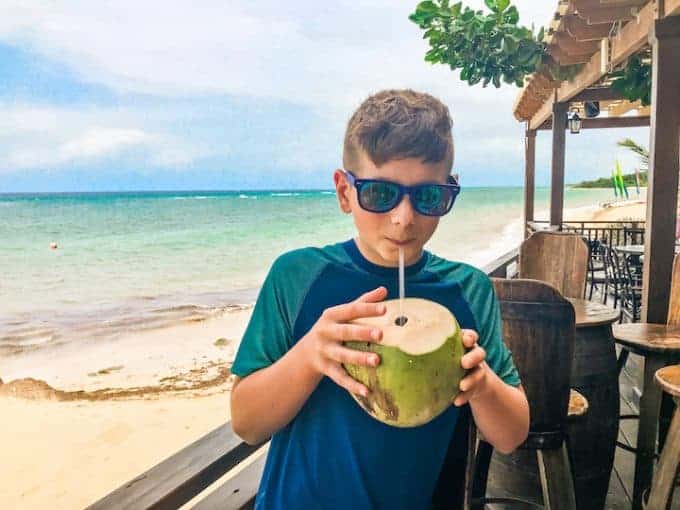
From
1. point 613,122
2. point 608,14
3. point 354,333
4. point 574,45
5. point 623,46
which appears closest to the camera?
point 354,333

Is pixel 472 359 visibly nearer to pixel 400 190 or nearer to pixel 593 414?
pixel 400 190

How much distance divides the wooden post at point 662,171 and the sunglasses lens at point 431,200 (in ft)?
8.71

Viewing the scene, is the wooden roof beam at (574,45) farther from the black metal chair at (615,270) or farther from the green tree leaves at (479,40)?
the black metal chair at (615,270)

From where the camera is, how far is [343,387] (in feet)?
2.27

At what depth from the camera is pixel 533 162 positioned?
28.6 feet

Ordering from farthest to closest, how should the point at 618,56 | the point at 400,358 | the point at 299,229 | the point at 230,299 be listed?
1. the point at 299,229
2. the point at 230,299
3. the point at 618,56
4. the point at 400,358

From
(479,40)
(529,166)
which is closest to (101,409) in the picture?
(479,40)

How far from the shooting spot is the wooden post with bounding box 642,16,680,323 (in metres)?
2.88

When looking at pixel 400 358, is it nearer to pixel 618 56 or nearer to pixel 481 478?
pixel 481 478

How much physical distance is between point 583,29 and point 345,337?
392 cm

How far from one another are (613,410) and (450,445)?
1452 mm

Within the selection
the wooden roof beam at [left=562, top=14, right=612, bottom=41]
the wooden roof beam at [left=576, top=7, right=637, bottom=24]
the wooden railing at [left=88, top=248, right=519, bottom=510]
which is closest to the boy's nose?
the wooden railing at [left=88, top=248, right=519, bottom=510]

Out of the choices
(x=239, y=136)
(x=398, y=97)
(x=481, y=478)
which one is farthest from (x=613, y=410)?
(x=239, y=136)

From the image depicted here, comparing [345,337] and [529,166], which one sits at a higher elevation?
[529,166]
